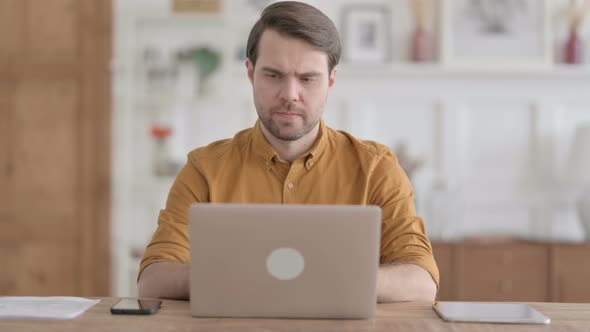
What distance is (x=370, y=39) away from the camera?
3908 millimetres

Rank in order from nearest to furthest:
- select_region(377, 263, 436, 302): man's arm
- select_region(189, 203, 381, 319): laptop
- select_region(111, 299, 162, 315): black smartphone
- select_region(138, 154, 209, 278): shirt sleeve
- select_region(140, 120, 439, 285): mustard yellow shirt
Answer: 1. select_region(189, 203, 381, 319): laptop
2. select_region(111, 299, 162, 315): black smartphone
3. select_region(377, 263, 436, 302): man's arm
4. select_region(138, 154, 209, 278): shirt sleeve
5. select_region(140, 120, 439, 285): mustard yellow shirt

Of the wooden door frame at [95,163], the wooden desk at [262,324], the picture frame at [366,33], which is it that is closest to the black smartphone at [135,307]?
the wooden desk at [262,324]

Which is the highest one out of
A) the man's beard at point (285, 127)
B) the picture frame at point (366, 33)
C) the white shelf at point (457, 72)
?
the picture frame at point (366, 33)

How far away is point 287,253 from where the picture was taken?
4.09 feet

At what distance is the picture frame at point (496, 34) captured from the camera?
12.7 ft

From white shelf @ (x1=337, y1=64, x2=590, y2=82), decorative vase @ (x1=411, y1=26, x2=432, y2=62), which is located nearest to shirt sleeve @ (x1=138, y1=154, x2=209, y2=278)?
white shelf @ (x1=337, y1=64, x2=590, y2=82)

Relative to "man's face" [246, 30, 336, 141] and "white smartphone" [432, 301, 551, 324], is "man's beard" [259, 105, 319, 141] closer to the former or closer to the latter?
"man's face" [246, 30, 336, 141]

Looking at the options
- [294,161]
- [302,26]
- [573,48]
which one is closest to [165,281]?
[294,161]

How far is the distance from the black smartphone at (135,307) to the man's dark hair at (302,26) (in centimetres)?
78

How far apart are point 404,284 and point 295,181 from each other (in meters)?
0.46

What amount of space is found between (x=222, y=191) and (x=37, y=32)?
2527mm

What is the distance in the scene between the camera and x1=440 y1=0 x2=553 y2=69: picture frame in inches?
152

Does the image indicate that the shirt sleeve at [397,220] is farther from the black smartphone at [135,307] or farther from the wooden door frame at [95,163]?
the wooden door frame at [95,163]

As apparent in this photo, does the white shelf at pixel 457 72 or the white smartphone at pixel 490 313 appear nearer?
the white smartphone at pixel 490 313
